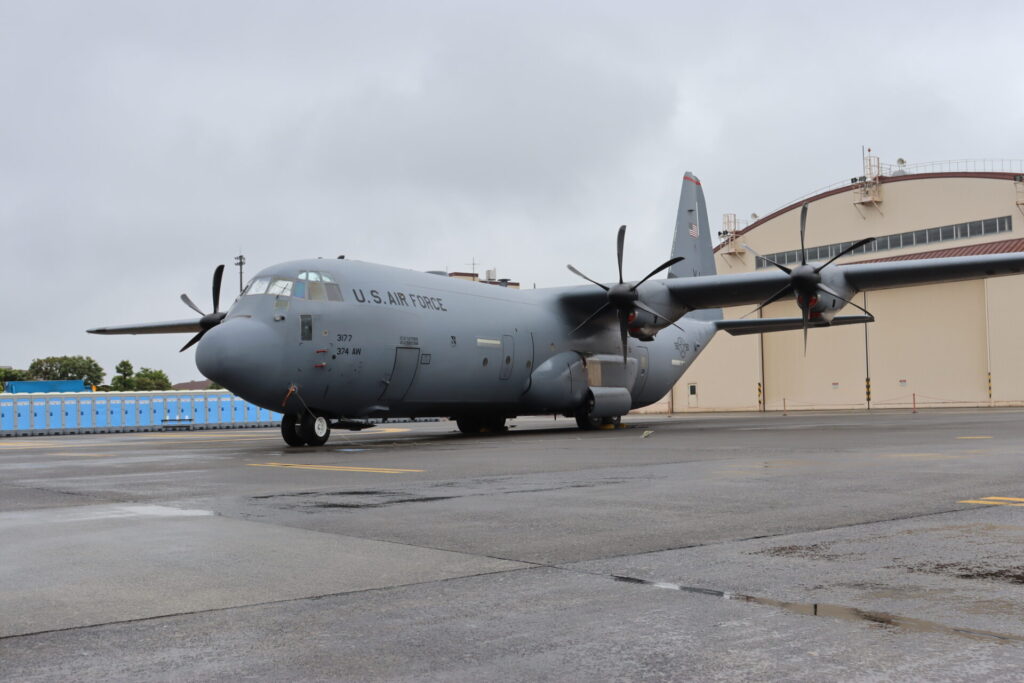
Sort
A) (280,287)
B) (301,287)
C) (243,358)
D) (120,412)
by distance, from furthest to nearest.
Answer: (120,412) < (301,287) < (280,287) < (243,358)

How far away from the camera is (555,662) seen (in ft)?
11.2

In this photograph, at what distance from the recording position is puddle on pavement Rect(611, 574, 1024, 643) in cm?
364

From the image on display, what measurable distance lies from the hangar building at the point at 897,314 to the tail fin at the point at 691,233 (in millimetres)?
18232

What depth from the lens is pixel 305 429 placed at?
20.2m

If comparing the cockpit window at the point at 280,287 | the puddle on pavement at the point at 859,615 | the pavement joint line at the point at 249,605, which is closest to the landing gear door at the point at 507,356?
the cockpit window at the point at 280,287

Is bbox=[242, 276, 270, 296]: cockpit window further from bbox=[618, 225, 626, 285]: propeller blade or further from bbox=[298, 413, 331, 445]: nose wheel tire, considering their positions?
bbox=[618, 225, 626, 285]: propeller blade

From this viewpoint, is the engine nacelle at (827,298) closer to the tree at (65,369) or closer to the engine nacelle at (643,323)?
the engine nacelle at (643,323)

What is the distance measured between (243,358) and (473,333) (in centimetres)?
717

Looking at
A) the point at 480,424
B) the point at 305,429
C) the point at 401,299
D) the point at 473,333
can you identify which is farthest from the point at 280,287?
the point at 480,424

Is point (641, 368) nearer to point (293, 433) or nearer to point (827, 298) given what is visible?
point (827, 298)

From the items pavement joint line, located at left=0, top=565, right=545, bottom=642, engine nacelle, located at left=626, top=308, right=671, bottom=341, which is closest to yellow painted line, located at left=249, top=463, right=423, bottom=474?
pavement joint line, located at left=0, top=565, right=545, bottom=642

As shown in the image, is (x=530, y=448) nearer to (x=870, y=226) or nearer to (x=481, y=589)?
(x=481, y=589)

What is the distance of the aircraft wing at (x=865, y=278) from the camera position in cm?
2356

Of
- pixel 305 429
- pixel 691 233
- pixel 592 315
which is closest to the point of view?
pixel 305 429
